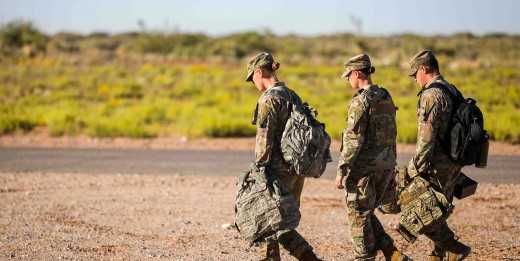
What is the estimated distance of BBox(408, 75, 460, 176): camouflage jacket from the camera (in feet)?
23.6

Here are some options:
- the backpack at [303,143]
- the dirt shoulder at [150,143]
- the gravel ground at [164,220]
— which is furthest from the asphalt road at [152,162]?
the backpack at [303,143]

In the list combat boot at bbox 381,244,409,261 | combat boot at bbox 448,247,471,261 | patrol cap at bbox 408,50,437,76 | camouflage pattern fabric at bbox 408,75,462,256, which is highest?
patrol cap at bbox 408,50,437,76

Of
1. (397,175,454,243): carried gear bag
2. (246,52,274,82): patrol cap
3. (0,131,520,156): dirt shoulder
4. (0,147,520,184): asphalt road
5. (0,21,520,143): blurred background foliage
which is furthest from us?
(0,21,520,143): blurred background foliage

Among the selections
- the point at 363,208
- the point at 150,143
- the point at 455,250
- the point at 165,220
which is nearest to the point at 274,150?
the point at 363,208

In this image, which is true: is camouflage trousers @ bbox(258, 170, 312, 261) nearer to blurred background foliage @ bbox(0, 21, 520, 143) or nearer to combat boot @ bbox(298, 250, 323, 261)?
combat boot @ bbox(298, 250, 323, 261)

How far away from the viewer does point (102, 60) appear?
5719cm

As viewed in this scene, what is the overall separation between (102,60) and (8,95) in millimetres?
22902

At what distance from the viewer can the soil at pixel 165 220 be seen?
8688 millimetres

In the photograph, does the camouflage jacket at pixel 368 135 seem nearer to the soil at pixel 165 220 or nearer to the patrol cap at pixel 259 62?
the patrol cap at pixel 259 62

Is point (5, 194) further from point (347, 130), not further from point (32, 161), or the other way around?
point (347, 130)

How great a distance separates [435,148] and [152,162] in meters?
10.1

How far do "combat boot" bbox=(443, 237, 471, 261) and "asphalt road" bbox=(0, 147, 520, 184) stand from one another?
22.0 ft

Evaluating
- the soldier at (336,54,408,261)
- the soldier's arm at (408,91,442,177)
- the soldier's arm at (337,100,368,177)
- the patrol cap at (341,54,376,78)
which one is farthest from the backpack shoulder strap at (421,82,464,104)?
the soldier's arm at (337,100,368,177)

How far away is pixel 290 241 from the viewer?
22.1 feet
